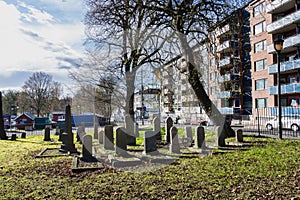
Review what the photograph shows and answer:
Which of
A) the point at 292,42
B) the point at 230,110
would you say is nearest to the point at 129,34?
the point at 292,42

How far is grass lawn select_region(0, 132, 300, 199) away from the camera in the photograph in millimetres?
5166

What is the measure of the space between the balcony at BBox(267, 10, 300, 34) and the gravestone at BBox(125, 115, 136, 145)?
22.4 metres

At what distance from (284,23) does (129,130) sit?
25.7 m

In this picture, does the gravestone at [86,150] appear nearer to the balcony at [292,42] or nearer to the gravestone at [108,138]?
the gravestone at [108,138]

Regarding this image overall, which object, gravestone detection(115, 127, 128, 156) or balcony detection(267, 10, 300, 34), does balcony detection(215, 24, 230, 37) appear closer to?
gravestone detection(115, 127, 128, 156)

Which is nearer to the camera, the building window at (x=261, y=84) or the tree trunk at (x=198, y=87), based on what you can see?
the tree trunk at (x=198, y=87)

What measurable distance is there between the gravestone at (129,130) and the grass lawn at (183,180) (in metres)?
4.80

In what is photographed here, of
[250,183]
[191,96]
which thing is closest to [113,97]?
[191,96]

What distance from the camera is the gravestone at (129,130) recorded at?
13.2 metres

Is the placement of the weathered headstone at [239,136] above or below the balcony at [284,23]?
below

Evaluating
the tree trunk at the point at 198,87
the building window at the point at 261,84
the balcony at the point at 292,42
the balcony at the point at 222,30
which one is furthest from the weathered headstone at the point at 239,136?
the building window at the point at 261,84

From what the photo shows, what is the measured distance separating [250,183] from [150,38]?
29.2ft

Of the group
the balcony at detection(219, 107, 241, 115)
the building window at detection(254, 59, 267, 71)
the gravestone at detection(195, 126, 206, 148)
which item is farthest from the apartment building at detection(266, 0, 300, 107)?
the gravestone at detection(195, 126, 206, 148)

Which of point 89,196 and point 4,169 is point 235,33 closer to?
point 89,196
